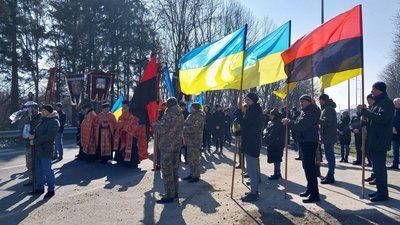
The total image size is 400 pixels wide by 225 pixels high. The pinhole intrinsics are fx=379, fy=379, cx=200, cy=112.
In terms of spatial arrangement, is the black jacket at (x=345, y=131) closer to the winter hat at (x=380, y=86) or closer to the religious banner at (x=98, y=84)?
the winter hat at (x=380, y=86)

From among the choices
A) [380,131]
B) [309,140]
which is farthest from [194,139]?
[380,131]

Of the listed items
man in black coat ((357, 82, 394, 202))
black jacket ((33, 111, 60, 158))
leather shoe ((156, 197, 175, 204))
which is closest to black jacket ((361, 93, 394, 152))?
man in black coat ((357, 82, 394, 202))

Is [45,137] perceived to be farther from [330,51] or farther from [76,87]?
[76,87]

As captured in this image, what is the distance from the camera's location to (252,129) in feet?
23.9

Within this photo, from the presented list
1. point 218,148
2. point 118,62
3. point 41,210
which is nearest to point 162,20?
point 118,62

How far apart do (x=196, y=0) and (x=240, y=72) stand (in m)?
32.1

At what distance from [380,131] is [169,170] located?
158 inches

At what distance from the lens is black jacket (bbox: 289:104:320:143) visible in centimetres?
705

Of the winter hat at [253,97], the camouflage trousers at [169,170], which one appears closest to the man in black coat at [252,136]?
the winter hat at [253,97]

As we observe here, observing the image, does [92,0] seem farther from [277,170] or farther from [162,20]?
[277,170]

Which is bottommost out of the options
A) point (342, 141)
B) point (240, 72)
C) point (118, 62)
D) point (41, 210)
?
point (41, 210)

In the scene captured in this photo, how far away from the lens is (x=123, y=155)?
487 inches

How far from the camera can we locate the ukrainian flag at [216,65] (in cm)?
824

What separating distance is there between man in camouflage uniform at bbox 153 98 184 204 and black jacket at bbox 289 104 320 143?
7.37 ft
